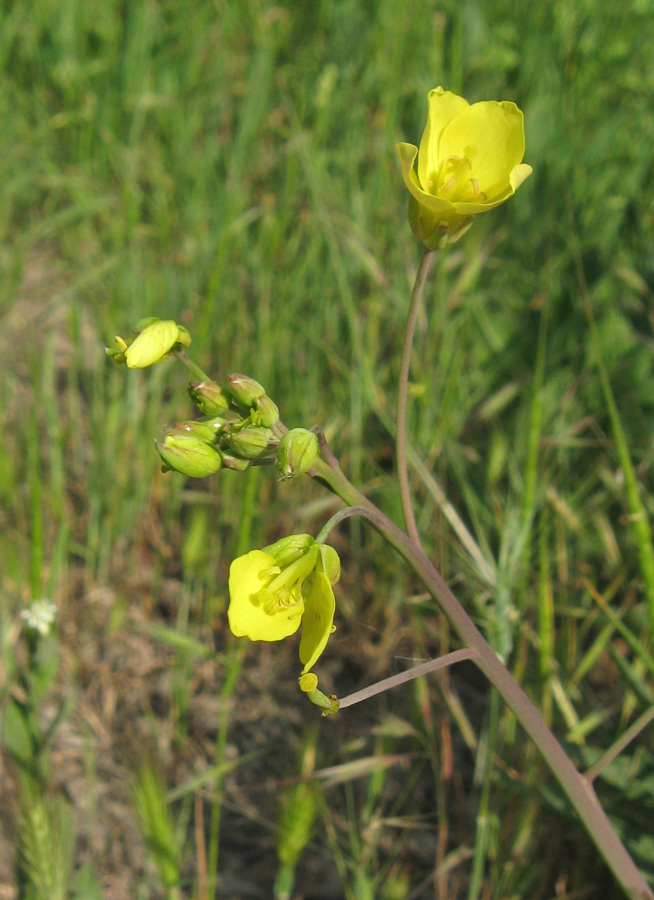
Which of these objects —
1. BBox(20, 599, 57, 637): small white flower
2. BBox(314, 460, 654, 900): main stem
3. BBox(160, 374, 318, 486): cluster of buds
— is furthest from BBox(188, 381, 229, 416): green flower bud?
BBox(20, 599, 57, 637): small white flower

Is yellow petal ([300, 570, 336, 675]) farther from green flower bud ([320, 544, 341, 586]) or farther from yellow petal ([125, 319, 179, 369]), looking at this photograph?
yellow petal ([125, 319, 179, 369])

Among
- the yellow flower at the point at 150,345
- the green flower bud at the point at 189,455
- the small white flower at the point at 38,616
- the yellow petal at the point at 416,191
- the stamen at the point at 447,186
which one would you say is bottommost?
the small white flower at the point at 38,616

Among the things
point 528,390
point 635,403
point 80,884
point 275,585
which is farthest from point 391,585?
point 275,585

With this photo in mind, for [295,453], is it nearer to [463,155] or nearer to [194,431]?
[194,431]

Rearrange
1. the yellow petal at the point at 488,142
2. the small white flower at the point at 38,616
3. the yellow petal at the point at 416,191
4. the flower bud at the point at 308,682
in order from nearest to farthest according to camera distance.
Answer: the flower bud at the point at 308,682 < the yellow petal at the point at 416,191 < the yellow petal at the point at 488,142 < the small white flower at the point at 38,616

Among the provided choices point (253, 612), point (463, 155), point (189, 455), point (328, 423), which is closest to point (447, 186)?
point (463, 155)

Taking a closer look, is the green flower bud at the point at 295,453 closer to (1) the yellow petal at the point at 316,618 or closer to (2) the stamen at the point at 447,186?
(1) the yellow petal at the point at 316,618

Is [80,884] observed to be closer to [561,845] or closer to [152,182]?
[561,845]

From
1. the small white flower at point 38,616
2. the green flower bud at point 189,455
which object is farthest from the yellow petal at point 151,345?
the small white flower at point 38,616
